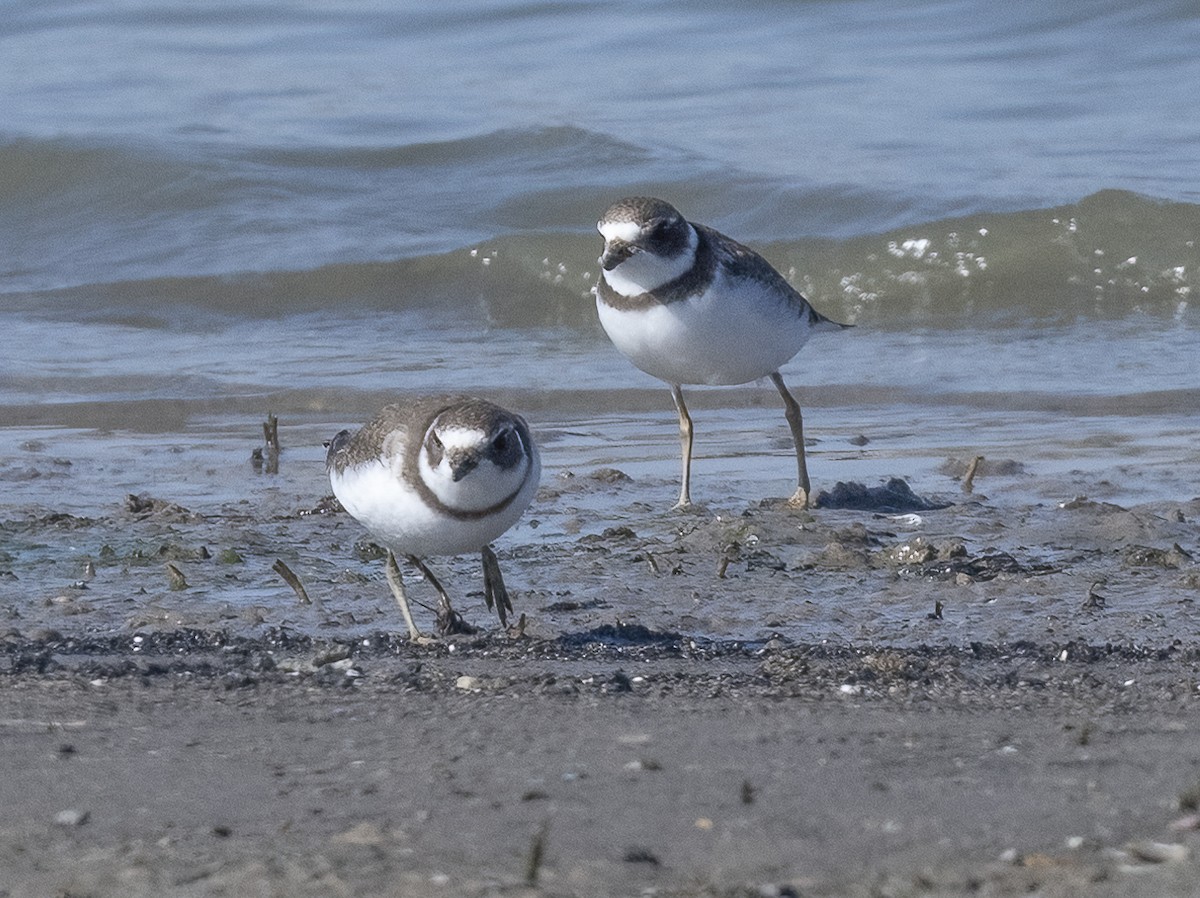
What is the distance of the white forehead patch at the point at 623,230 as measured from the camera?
5648 mm

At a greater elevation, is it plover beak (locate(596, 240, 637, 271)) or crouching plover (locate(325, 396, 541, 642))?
plover beak (locate(596, 240, 637, 271))

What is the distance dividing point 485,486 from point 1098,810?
1.60 meters

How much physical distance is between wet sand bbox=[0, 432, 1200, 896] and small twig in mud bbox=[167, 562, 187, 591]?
0.6 inches

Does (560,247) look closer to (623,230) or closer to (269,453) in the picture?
(269,453)

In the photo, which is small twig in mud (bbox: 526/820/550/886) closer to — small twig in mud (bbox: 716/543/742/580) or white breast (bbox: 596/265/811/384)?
small twig in mud (bbox: 716/543/742/580)

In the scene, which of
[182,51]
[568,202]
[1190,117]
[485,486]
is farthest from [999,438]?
[182,51]

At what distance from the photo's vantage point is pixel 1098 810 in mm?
2910

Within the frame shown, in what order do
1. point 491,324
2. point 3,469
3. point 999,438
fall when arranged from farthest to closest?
point 491,324 < point 999,438 < point 3,469

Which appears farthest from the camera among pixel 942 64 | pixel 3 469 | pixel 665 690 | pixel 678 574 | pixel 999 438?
pixel 942 64

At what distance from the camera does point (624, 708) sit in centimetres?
361

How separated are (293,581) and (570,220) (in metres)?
8.05

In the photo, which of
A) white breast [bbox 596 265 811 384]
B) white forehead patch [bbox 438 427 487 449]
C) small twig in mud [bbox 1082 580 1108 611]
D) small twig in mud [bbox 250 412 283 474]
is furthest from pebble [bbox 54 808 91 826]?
small twig in mud [bbox 250 412 283 474]

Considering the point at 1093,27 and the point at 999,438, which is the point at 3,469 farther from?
the point at 1093,27

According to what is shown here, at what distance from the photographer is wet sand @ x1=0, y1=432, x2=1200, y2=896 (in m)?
2.75
